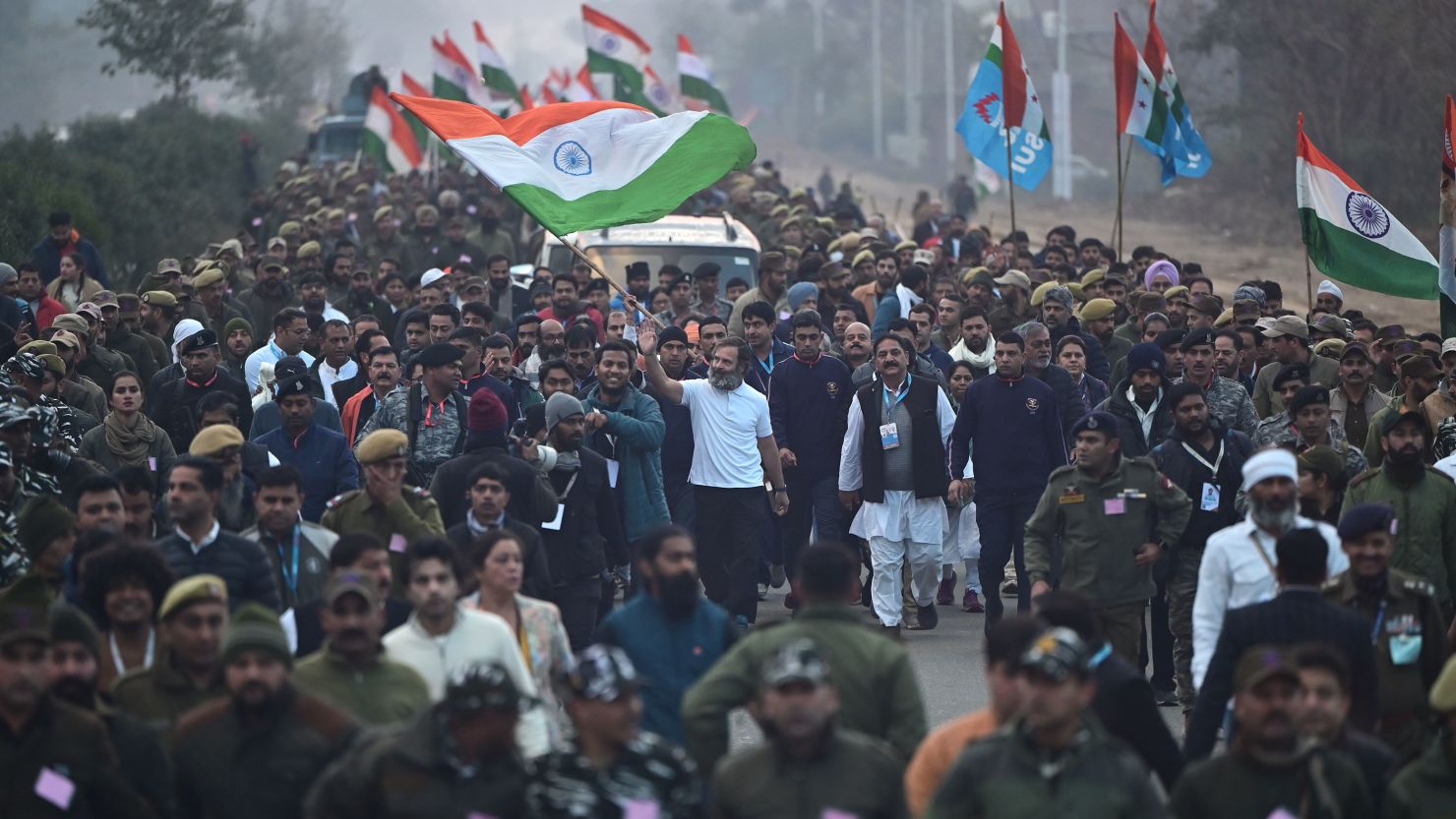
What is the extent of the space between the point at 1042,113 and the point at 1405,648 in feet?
46.0

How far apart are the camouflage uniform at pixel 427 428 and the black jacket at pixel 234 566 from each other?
3.30m

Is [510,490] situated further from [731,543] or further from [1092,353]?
[1092,353]

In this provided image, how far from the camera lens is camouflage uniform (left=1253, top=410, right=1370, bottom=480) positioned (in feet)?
36.1

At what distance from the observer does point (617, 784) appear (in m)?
5.36

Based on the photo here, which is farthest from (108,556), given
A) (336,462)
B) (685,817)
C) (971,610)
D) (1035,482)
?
(971,610)

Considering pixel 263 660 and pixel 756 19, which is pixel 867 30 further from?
pixel 263 660

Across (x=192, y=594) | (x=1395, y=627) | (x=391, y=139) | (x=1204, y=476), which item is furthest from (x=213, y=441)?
(x=391, y=139)

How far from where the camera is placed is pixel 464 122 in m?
13.3

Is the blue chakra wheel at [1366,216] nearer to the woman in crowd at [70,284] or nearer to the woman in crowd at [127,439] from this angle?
the woman in crowd at [127,439]

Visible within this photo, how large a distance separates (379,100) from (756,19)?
98479 millimetres

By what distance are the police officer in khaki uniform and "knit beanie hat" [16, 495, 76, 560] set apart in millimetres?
1863

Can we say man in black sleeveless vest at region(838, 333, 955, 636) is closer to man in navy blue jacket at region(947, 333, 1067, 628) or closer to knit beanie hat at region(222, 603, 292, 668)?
man in navy blue jacket at region(947, 333, 1067, 628)

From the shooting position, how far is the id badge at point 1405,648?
293 inches

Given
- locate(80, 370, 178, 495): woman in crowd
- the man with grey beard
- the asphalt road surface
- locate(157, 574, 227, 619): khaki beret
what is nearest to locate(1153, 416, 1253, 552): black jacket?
the asphalt road surface
